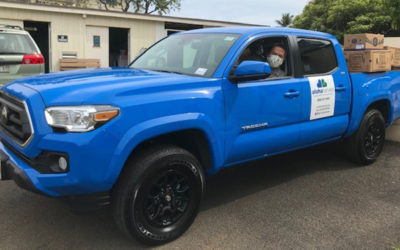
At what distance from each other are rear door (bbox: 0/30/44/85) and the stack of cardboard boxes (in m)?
5.89

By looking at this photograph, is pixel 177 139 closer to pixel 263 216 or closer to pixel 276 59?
pixel 263 216

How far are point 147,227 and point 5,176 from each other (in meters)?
1.25

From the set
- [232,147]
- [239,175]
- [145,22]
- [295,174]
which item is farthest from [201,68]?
[145,22]

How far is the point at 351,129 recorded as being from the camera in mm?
4805

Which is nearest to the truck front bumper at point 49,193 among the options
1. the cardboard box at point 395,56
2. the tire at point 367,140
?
the tire at point 367,140

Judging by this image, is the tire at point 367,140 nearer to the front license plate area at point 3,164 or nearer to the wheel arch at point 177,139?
the wheel arch at point 177,139

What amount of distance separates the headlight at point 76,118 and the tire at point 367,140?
3.70 m

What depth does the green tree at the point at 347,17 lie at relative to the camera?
1888cm

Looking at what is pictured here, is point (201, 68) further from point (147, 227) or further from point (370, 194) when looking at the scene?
point (370, 194)

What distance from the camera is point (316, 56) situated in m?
4.40

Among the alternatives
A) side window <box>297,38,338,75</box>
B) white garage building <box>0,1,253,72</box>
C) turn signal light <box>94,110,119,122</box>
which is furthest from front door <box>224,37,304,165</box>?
white garage building <box>0,1,253,72</box>

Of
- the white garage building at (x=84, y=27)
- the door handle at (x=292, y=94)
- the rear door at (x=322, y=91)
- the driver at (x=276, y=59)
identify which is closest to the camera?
the door handle at (x=292, y=94)

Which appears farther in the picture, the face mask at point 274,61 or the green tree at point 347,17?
the green tree at point 347,17

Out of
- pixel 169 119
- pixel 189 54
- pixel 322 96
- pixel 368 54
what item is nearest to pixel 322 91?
pixel 322 96
